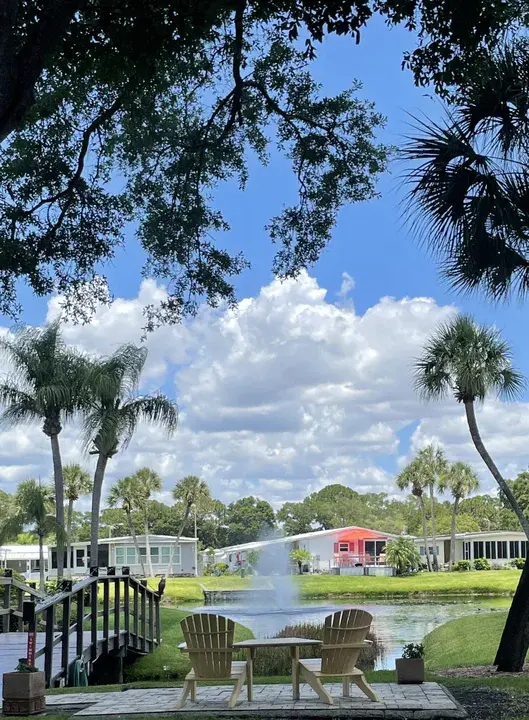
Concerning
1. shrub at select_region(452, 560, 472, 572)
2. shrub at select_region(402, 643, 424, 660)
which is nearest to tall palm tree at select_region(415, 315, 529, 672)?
shrub at select_region(402, 643, 424, 660)

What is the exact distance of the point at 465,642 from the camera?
18984mm

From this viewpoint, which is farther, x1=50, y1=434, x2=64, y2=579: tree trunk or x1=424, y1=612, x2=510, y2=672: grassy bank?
x1=50, y1=434, x2=64, y2=579: tree trunk

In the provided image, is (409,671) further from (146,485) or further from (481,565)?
(146,485)

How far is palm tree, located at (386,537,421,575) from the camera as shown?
53844 millimetres

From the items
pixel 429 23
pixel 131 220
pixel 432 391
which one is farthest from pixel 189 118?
pixel 432 391

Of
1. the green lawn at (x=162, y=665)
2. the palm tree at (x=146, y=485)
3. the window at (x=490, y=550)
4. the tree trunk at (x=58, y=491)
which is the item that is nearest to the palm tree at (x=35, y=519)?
the tree trunk at (x=58, y=491)

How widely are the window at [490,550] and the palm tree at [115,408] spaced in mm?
42221

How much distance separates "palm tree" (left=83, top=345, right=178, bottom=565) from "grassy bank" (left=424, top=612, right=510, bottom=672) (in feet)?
35.8

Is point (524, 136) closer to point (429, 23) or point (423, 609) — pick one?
point (429, 23)

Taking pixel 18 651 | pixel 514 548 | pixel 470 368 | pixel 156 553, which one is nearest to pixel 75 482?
pixel 156 553

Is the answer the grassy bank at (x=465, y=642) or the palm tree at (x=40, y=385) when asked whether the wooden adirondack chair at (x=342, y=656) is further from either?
the palm tree at (x=40, y=385)

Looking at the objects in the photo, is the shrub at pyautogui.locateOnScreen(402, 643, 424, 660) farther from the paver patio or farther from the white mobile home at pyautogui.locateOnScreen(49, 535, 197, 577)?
the white mobile home at pyautogui.locateOnScreen(49, 535, 197, 577)

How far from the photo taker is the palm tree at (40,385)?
27.9 m

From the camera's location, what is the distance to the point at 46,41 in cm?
666
